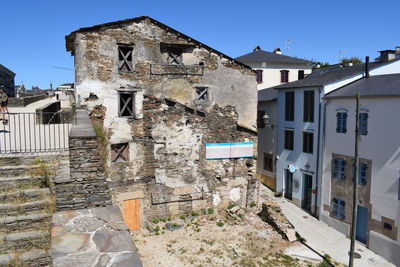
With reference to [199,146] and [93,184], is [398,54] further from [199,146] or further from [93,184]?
[93,184]

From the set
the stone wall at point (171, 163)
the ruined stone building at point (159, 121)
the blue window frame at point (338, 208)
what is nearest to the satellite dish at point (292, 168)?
the blue window frame at point (338, 208)

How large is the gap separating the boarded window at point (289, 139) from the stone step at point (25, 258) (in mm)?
19330

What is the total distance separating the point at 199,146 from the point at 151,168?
2.69m

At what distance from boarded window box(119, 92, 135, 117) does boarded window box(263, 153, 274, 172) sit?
1270 cm

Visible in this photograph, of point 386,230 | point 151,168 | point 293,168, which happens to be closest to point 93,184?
point 151,168

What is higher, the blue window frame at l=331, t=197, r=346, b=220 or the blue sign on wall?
the blue sign on wall

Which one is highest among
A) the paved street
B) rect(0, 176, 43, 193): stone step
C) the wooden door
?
rect(0, 176, 43, 193): stone step

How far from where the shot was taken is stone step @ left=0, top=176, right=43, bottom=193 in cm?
709

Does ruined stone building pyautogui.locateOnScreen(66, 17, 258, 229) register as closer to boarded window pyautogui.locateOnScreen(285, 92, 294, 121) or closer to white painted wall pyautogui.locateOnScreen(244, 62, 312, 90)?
boarded window pyautogui.locateOnScreen(285, 92, 294, 121)

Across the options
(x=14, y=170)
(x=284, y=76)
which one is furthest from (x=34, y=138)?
(x=284, y=76)

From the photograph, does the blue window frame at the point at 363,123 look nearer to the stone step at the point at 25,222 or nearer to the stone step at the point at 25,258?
the stone step at the point at 25,222

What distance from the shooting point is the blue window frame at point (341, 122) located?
1833 centimetres

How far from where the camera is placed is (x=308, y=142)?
21156 mm

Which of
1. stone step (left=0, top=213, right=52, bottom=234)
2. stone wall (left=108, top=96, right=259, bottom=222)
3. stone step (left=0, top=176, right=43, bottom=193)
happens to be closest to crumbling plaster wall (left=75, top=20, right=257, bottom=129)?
stone wall (left=108, top=96, right=259, bottom=222)
